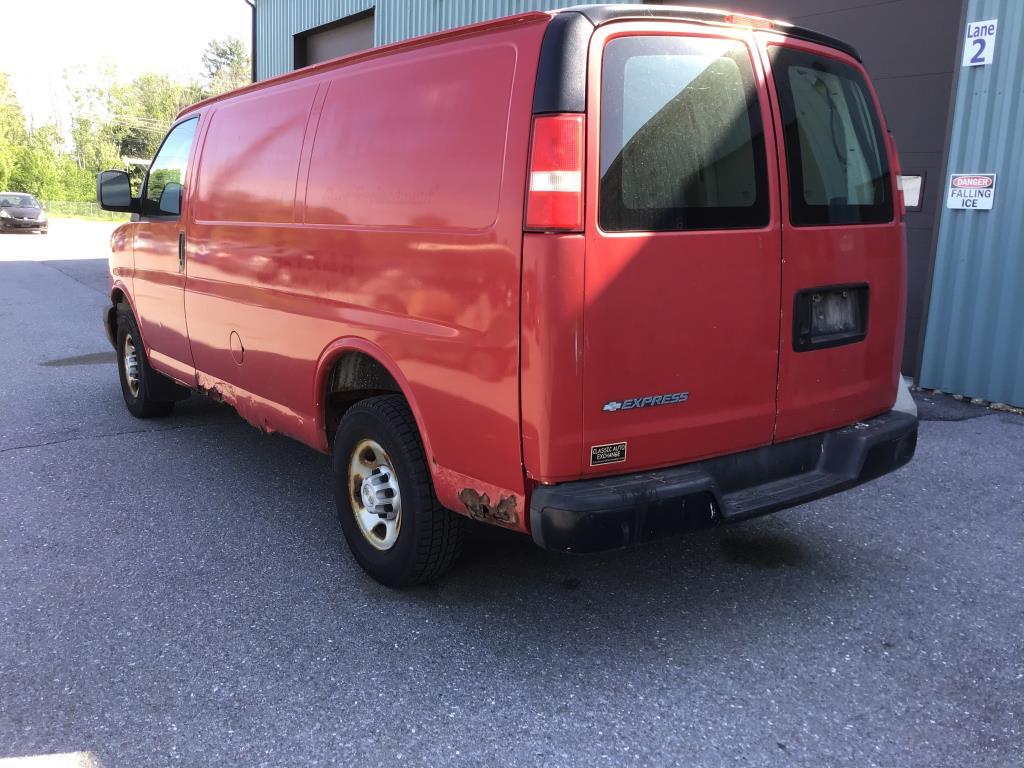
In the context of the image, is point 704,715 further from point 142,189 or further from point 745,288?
point 142,189

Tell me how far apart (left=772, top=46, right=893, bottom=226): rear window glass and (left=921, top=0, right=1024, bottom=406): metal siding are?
3.59m

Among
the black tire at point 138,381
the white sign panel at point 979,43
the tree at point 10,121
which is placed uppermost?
the tree at point 10,121

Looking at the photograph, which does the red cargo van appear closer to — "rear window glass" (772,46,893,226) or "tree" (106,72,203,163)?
"rear window glass" (772,46,893,226)

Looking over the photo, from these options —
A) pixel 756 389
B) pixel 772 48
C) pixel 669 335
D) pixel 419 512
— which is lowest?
pixel 419 512

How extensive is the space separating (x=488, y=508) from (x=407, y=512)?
1.65 feet

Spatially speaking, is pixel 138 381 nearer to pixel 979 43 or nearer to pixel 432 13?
pixel 979 43

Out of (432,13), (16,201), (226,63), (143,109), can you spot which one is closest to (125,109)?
(143,109)

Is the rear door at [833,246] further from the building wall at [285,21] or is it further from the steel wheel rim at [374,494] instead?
the building wall at [285,21]

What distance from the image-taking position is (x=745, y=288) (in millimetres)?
3166

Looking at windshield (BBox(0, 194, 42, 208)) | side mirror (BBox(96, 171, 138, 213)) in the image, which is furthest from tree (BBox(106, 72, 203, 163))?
side mirror (BBox(96, 171, 138, 213))

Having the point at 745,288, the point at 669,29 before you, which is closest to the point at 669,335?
the point at 745,288

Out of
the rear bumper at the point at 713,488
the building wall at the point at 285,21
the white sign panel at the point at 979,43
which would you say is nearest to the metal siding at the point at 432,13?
the building wall at the point at 285,21

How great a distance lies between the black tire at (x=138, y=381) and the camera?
6.22 meters

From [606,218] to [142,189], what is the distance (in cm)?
416
